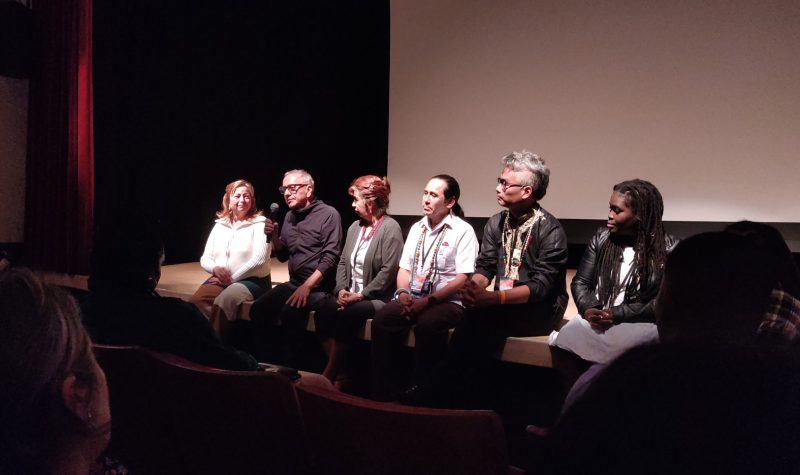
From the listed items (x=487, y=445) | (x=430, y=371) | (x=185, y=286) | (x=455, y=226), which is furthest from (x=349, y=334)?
(x=487, y=445)

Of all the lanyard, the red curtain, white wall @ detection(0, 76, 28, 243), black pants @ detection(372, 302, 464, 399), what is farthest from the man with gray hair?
white wall @ detection(0, 76, 28, 243)

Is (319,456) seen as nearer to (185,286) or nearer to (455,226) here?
(455,226)

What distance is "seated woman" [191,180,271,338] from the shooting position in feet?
11.9

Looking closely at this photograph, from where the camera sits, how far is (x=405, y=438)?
3.84 feet

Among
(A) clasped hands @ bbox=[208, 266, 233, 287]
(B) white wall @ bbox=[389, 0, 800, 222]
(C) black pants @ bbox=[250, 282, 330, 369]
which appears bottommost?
(C) black pants @ bbox=[250, 282, 330, 369]

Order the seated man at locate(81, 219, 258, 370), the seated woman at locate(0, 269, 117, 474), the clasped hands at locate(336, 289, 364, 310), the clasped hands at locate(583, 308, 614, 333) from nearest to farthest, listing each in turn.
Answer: the seated woman at locate(0, 269, 117, 474) → the seated man at locate(81, 219, 258, 370) → the clasped hands at locate(583, 308, 614, 333) → the clasped hands at locate(336, 289, 364, 310)

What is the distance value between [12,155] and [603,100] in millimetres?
4844

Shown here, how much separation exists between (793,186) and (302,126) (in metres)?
3.99

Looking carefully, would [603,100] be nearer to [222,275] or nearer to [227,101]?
[222,275]

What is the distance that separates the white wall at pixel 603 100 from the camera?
3826 millimetres

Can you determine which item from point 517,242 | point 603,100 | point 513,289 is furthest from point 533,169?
point 603,100

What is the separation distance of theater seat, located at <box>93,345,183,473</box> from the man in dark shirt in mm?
1800

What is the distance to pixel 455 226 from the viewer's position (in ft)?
10.6

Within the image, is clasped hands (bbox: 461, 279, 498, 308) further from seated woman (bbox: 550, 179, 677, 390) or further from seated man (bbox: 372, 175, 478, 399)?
seated woman (bbox: 550, 179, 677, 390)
